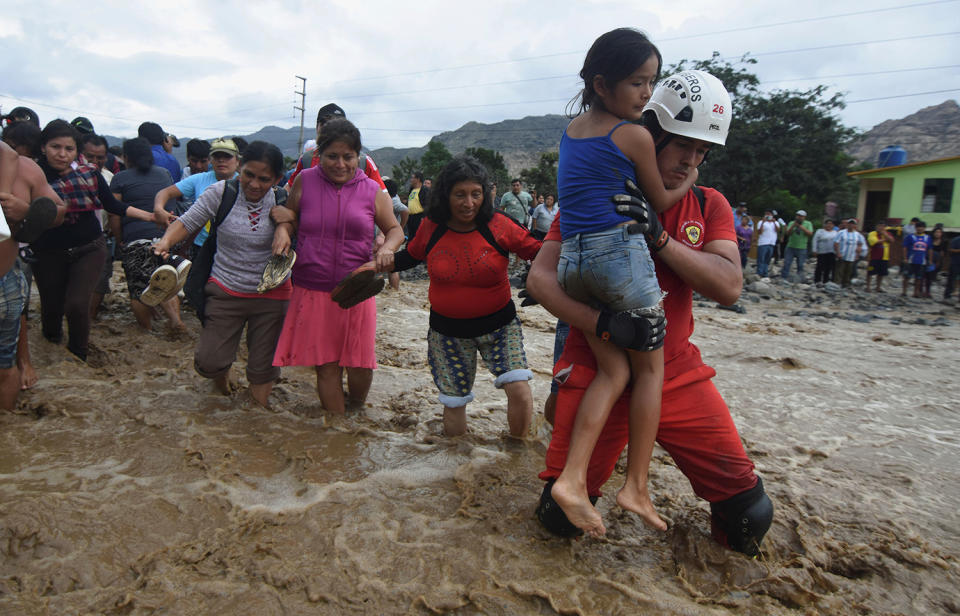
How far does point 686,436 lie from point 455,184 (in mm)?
1742

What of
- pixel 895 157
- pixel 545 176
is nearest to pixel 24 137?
pixel 545 176

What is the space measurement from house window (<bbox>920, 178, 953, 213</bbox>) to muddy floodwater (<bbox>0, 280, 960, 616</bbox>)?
22958 millimetres

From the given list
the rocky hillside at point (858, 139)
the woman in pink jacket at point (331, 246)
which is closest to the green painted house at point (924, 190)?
the rocky hillside at point (858, 139)

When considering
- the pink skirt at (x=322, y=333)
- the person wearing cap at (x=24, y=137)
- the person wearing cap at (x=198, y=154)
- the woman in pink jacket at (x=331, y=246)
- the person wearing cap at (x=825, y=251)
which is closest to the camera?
the woman in pink jacket at (x=331, y=246)

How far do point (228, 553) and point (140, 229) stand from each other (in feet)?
14.1

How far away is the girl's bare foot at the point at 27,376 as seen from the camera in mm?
4242

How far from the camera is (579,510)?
226 centimetres

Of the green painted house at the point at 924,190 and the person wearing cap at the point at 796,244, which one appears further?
the green painted house at the point at 924,190

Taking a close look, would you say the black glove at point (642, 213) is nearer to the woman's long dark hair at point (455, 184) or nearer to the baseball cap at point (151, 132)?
the woman's long dark hair at point (455, 184)

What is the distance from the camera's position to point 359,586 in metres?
→ 2.36

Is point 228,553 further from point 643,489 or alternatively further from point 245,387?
point 245,387

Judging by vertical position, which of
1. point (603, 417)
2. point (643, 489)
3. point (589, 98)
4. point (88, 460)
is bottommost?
point (88, 460)

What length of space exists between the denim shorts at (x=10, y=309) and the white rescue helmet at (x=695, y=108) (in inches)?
144

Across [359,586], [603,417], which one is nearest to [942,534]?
[603,417]
